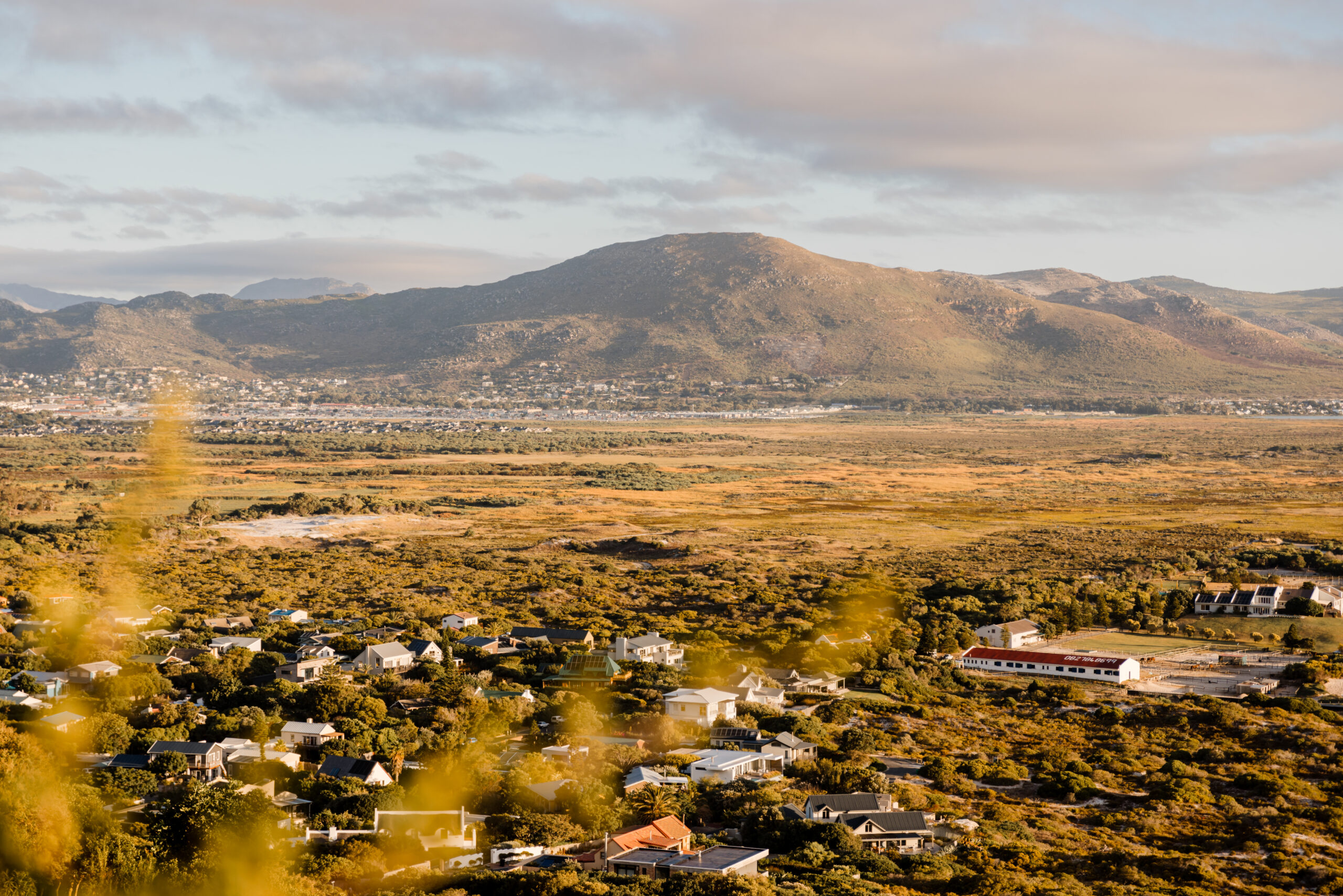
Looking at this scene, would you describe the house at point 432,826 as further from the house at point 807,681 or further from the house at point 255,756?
the house at point 807,681

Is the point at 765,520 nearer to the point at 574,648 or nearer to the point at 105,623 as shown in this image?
the point at 574,648

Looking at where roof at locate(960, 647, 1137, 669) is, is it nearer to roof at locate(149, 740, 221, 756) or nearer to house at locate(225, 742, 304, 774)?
house at locate(225, 742, 304, 774)

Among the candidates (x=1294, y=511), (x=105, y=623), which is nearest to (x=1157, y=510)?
(x=1294, y=511)

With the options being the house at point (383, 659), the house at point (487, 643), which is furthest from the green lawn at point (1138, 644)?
the house at point (383, 659)

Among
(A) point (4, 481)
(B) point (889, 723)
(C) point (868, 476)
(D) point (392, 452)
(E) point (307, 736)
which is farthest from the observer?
(D) point (392, 452)

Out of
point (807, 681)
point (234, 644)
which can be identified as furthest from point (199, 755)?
point (807, 681)

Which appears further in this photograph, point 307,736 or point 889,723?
point 889,723
